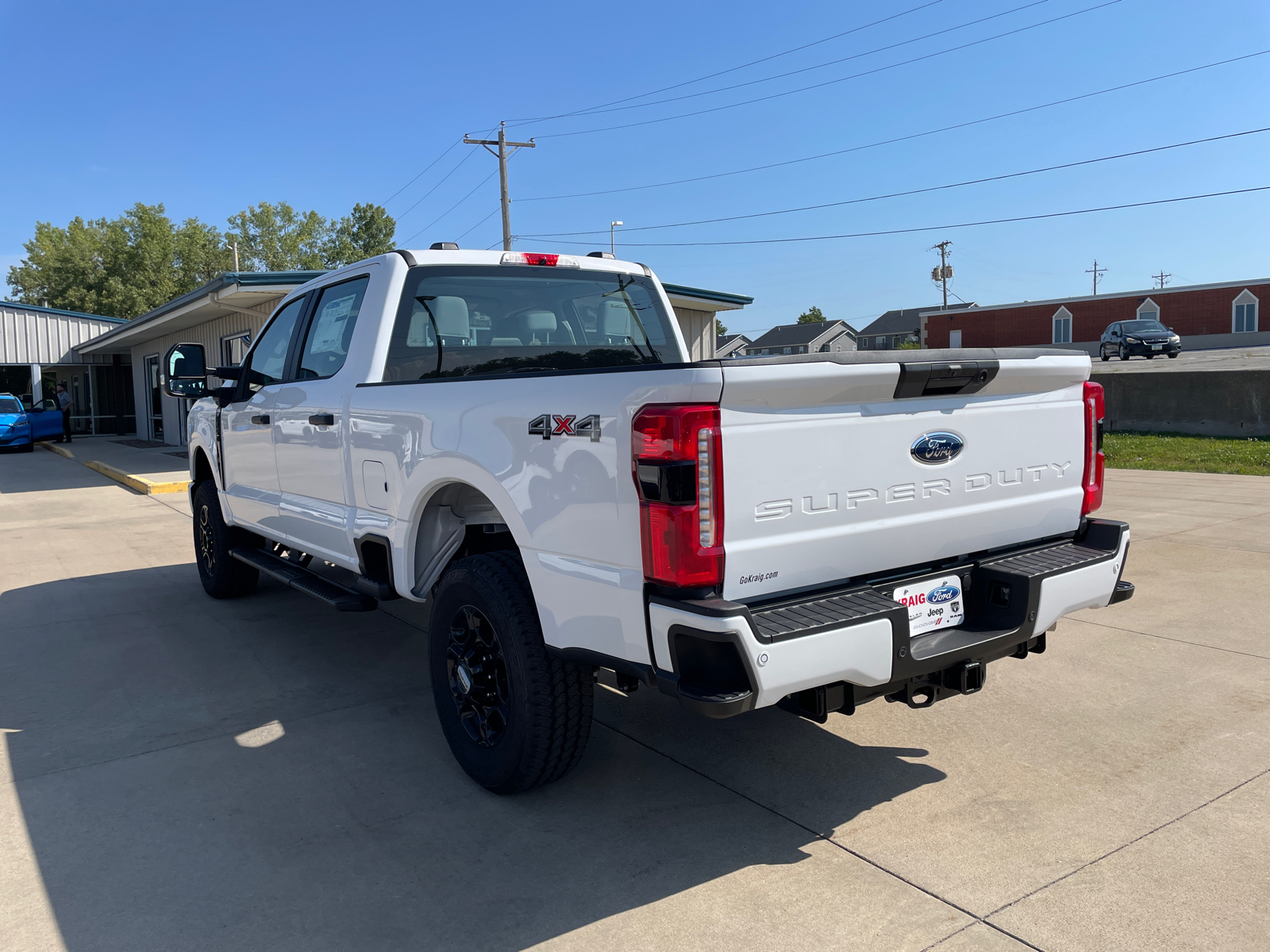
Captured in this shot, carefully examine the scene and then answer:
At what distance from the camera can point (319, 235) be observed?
80.3 meters

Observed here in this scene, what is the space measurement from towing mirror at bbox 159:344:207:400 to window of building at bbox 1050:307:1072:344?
2218 inches

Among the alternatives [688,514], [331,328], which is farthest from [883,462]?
[331,328]

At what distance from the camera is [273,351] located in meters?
5.60

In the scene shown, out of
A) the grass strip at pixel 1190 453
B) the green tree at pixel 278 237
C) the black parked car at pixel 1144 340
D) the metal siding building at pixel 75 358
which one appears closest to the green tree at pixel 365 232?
the green tree at pixel 278 237

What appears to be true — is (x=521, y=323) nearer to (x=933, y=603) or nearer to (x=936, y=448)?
(x=936, y=448)

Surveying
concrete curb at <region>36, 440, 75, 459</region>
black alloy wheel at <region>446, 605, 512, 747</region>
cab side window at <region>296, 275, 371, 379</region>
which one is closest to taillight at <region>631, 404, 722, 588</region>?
black alloy wheel at <region>446, 605, 512, 747</region>

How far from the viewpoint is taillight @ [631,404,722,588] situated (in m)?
2.54

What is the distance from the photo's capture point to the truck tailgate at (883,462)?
264 cm

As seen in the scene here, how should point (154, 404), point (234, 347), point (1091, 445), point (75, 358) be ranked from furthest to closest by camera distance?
point (75, 358) → point (154, 404) → point (234, 347) → point (1091, 445)

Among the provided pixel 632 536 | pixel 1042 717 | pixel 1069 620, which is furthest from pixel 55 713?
pixel 1069 620

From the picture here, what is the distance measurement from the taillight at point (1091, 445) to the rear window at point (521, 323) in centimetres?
205

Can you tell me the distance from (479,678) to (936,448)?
188cm

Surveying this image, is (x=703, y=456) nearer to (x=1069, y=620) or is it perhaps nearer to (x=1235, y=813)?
(x=1235, y=813)

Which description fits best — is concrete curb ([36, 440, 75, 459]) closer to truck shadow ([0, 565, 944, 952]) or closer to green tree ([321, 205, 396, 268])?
truck shadow ([0, 565, 944, 952])
